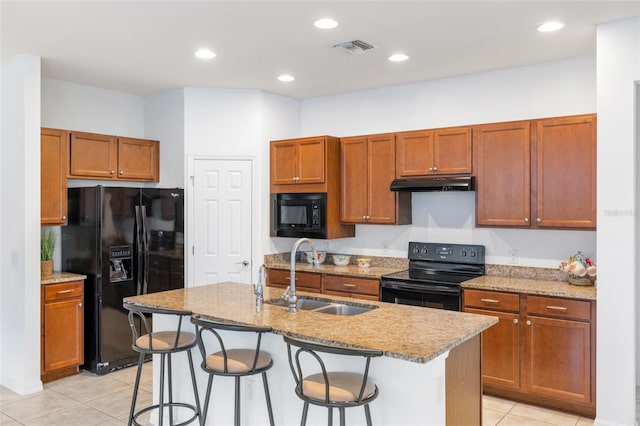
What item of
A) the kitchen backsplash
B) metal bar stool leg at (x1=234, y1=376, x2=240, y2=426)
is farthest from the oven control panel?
metal bar stool leg at (x1=234, y1=376, x2=240, y2=426)

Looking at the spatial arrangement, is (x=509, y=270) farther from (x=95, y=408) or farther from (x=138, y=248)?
(x=95, y=408)

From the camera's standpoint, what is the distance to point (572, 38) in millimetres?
3738

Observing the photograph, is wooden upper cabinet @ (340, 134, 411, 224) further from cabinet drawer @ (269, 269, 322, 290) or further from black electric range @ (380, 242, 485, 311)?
cabinet drawer @ (269, 269, 322, 290)

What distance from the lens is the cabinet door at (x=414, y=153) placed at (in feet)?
15.2

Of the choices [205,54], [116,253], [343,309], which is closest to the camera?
[343,309]

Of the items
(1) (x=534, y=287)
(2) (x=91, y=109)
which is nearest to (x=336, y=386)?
(1) (x=534, y=287)

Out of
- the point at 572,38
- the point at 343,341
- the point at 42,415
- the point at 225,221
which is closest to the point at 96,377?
the point at 42,415

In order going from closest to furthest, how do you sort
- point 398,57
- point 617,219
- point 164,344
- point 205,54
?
point 164,344 < point 617,219 < point 205,54 < point 398,57

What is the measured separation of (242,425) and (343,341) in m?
A: 1.15

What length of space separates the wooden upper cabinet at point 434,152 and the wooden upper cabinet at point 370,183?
0.12m

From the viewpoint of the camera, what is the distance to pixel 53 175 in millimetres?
4582

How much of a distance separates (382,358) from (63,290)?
3.35 metres

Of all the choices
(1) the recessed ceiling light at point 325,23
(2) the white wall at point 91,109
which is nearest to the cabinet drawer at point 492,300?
(1) the recessed ceiling light at point 325,23

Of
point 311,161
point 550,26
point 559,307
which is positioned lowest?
point 559,307
